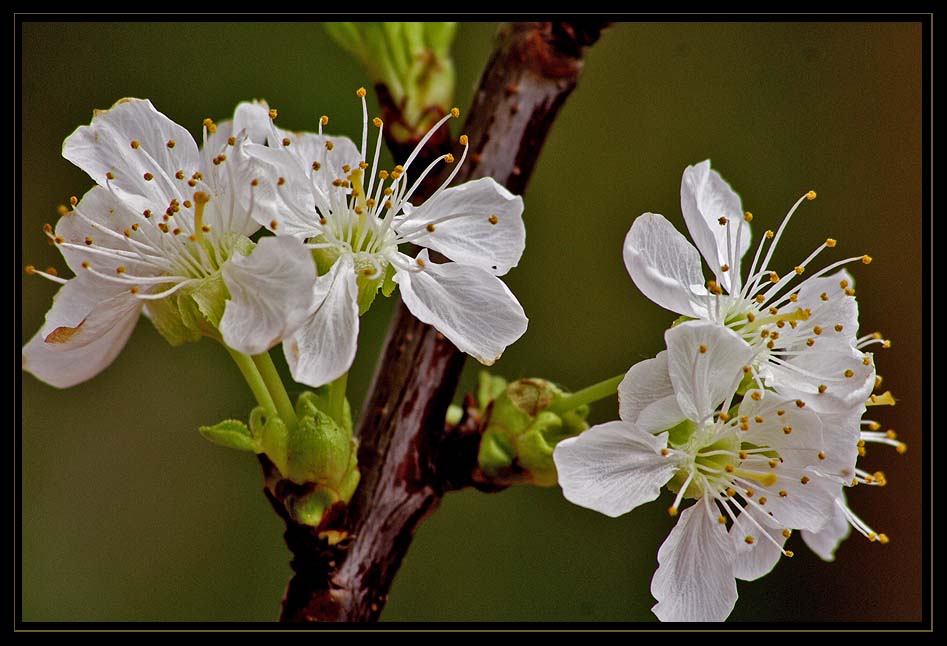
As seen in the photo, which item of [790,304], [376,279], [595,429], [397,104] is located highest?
[397,104]

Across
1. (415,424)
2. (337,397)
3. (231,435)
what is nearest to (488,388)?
(415,424)

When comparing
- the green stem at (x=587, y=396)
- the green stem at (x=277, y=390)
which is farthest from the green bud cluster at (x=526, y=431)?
the green stem at (x=277, y=390)

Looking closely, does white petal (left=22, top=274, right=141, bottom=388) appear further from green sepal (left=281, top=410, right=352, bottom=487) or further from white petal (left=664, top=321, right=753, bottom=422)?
white petal (left=664, top=321, right=753, bottom=422)

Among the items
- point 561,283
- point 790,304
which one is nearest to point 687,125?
point 561,283

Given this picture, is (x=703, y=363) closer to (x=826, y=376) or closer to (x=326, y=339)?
(x=826, y=376)

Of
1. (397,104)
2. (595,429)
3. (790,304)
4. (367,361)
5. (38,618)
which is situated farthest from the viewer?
(367,361)

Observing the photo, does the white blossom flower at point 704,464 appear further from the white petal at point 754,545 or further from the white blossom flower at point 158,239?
the white blossom flower at point 158,239

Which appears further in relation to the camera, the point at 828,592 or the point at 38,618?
the point at 828,592
